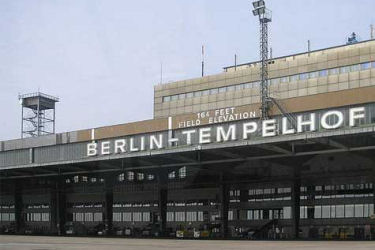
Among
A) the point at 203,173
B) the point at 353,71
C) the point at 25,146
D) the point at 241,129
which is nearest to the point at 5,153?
the point at 25,146

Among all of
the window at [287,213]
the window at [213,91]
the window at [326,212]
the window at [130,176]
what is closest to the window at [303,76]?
the window at [213,91]

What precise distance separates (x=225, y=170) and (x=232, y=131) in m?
12.1

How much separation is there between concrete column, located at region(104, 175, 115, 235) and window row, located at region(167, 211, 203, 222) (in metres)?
7.65

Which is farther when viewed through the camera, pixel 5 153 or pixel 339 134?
pixel 5 153

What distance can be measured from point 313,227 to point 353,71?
3200cm

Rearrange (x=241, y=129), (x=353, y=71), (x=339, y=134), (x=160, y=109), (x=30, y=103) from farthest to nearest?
(x=30, y=103) → (x=160, y=109) → (x=353, y=71) → (x=241, y=129) → (x=339, y=134)

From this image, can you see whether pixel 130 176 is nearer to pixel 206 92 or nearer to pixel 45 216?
pixel 45 216

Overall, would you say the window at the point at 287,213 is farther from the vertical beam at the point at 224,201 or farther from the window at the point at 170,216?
the window at the point at 170,216

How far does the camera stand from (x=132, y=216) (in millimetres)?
76188

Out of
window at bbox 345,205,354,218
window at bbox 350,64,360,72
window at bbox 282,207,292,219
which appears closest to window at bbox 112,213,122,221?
window at bbox 282,207,292,219

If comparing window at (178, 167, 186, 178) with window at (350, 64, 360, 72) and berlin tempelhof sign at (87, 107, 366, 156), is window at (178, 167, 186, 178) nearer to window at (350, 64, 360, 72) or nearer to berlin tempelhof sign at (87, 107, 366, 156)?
berlin tempelhof sign at (87, 107, 366, 156)

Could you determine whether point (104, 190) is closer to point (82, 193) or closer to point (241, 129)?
point (82, 193)

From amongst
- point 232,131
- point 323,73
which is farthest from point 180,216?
point 323,73

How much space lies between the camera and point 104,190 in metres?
76.9
